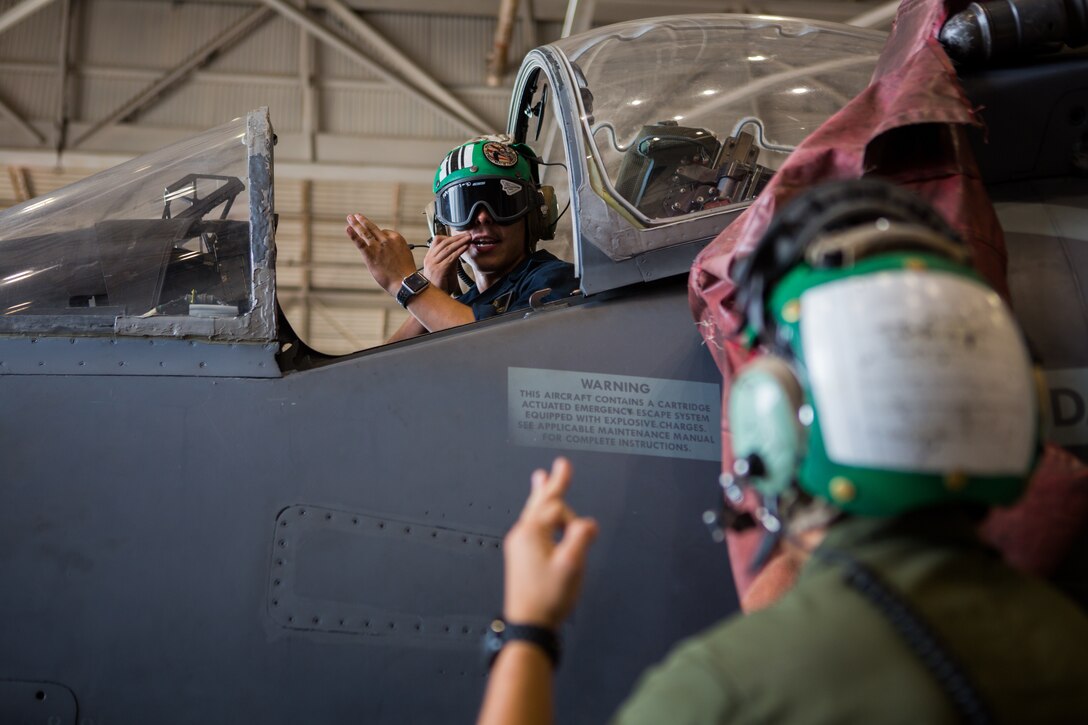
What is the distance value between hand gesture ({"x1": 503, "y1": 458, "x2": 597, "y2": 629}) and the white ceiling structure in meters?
11.3

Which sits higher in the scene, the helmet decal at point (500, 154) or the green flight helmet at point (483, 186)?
the helmet decal at point (500, 154)

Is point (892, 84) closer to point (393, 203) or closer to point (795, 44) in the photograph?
point (795, 44)

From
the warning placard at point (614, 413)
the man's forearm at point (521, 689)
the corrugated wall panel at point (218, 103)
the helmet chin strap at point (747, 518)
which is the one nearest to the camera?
the man's forearm at point (521, 689)

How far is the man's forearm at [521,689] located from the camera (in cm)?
117

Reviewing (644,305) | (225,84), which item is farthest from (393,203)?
(644,305)

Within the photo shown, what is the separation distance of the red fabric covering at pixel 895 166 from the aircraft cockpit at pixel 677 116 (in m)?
0.40

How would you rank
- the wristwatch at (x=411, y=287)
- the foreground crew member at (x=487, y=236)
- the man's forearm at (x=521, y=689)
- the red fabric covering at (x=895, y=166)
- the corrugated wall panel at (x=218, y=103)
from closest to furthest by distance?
1. the man's forearm at (x=521, y=689)
2. the red fabric covering at (x=895, y=166)
3. the wristwatch at (x=411, y=287)
4. the foreground crew member at (x=487, y=236)
5. the corrugated wall panel at (x=218, y=103)

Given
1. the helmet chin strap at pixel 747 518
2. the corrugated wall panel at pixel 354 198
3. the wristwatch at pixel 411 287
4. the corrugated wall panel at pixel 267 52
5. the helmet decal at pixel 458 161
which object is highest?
the helmet chin strap at pixel 747 518

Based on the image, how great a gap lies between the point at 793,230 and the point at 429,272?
2.10m

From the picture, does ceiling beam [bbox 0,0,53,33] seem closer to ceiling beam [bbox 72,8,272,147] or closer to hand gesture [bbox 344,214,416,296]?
ceiling beam [bbox 72,8,272,147]

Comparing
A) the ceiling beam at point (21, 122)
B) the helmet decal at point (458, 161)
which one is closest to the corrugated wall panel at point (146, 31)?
the ceiling beam at point (21, 122)

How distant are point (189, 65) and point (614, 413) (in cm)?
1174

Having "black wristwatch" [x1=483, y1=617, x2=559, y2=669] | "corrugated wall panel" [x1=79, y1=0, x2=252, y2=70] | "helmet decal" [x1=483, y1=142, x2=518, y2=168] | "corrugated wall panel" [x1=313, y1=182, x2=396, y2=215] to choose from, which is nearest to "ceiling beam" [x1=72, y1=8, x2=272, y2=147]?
"corrugated wall panel" [x1=79, y1=0, x2=252, y2=70]

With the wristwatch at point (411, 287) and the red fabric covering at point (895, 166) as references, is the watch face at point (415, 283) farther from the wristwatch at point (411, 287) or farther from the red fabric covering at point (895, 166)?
the red fabric covering at point (895, 166)
